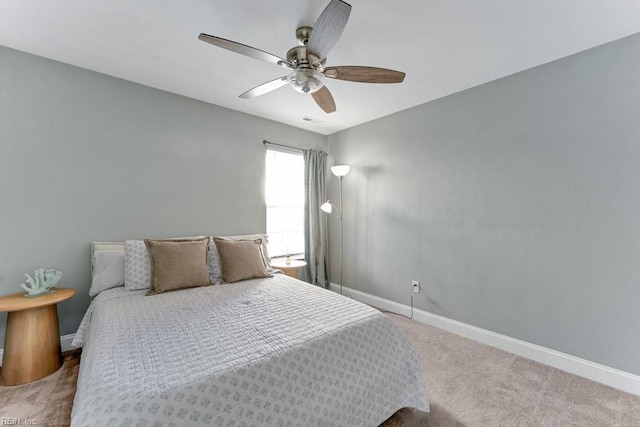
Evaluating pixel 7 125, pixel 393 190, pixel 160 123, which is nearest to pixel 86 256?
pixel 7 125

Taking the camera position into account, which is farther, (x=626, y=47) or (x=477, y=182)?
(x=477, y=182)

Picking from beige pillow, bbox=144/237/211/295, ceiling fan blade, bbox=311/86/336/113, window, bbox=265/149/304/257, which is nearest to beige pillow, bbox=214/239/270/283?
beige pillow, bbox=144/237/211/295

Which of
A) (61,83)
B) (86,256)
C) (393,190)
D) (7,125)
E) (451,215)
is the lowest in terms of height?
(86,256)

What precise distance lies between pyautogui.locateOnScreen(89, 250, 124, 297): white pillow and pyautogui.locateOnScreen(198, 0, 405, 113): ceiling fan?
1893 mm

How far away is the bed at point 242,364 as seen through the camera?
1067 mm

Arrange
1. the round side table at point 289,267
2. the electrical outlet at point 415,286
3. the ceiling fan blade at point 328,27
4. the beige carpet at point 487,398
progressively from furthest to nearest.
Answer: the round side table at point 289,267, the electrical outlet at point 415,286, the beige carpet at point 487,398, the ceiling fan blade at point 328,27

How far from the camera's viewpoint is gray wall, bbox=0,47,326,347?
2.24 meters

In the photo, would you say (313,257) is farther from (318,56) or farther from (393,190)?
(318,56)

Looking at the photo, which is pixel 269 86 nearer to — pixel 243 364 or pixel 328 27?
pixel 328 27

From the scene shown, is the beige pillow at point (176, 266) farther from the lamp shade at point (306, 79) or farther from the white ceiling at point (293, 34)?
the lamp shade at point (306, 79)

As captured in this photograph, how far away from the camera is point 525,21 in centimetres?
182

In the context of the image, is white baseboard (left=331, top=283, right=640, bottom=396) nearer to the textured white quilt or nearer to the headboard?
the textured white quilt

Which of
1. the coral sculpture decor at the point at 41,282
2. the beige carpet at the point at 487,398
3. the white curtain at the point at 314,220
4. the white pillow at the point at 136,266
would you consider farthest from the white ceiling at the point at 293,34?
the beige carpet at the point at 487,398

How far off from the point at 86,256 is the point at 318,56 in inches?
106
